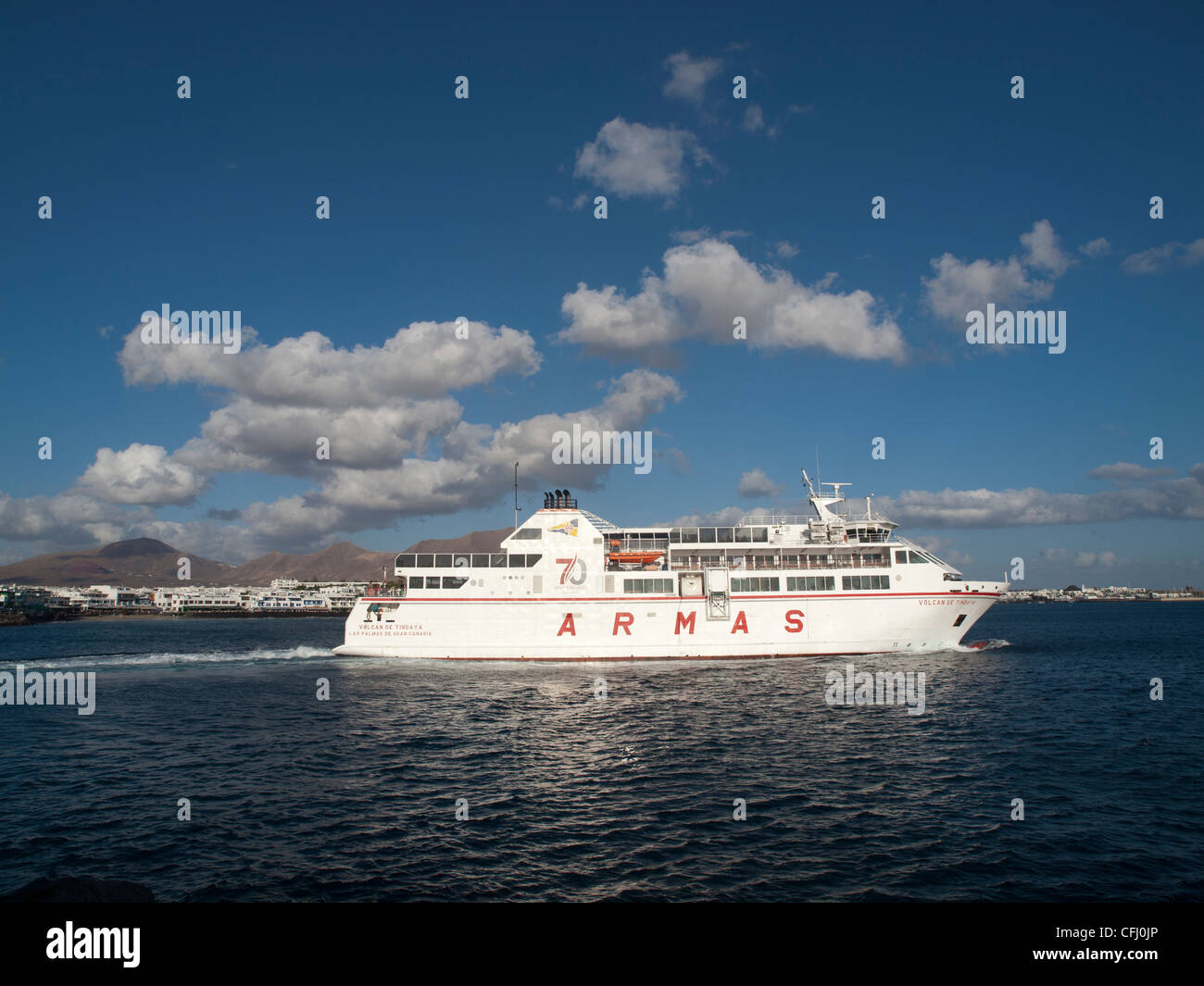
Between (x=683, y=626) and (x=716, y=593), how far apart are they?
367cm

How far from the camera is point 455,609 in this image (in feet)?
172

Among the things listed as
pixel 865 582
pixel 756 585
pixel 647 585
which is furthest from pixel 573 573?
pixel 865 582

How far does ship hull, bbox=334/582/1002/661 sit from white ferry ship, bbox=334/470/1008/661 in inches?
3.3

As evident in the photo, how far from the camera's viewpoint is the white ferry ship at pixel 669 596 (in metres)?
50.5

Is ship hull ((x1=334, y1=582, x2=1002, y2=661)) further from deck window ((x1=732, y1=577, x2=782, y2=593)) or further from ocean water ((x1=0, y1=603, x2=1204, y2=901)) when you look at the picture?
ocean water ((x1=0, y1=603, x2=1204, y2=901))

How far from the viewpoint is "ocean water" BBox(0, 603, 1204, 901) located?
1588 centimetres

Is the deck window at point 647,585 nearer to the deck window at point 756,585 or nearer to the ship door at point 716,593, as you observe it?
the ship door at point 716,593

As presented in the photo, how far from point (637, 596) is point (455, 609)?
1472cm

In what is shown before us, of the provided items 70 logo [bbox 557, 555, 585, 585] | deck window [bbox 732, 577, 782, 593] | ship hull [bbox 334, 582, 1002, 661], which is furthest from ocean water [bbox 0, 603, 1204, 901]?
70 logo [bbox 557, 555, 585, 585]

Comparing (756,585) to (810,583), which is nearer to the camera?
(810,583)

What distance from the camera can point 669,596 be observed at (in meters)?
51.5

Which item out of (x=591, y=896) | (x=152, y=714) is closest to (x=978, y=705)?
(x=591, y=896)

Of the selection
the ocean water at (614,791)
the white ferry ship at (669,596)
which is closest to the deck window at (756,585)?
the white ferry ship at (669,596)

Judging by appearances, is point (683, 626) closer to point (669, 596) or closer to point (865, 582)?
point (669, 596)
